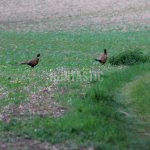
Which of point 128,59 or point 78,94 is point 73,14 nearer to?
point 128,59

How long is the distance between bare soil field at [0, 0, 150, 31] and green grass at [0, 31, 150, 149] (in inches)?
361

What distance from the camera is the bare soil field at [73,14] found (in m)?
36.8

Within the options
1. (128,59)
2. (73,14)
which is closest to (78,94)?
(128,59)

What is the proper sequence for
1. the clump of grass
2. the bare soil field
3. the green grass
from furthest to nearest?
the bare soil field
the clump of grass
the green grass

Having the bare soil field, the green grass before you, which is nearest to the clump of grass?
the green grass

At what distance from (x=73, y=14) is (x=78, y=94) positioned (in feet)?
93.4

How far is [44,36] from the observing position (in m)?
31.7

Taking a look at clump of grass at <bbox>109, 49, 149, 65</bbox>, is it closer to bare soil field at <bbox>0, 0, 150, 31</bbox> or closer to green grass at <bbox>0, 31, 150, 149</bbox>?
green grass at <bbox>0, 31, 150, 149</bbox>

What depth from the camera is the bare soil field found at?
121 ft

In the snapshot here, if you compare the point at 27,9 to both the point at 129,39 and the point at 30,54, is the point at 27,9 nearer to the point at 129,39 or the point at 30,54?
the point at 129,39

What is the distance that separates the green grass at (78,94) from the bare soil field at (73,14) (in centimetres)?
917

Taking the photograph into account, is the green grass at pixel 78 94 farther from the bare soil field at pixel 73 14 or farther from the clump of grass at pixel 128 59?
the bare soil field at pixel 73 14

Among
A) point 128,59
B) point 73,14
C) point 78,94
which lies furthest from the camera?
point 73,14

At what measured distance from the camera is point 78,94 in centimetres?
1351
